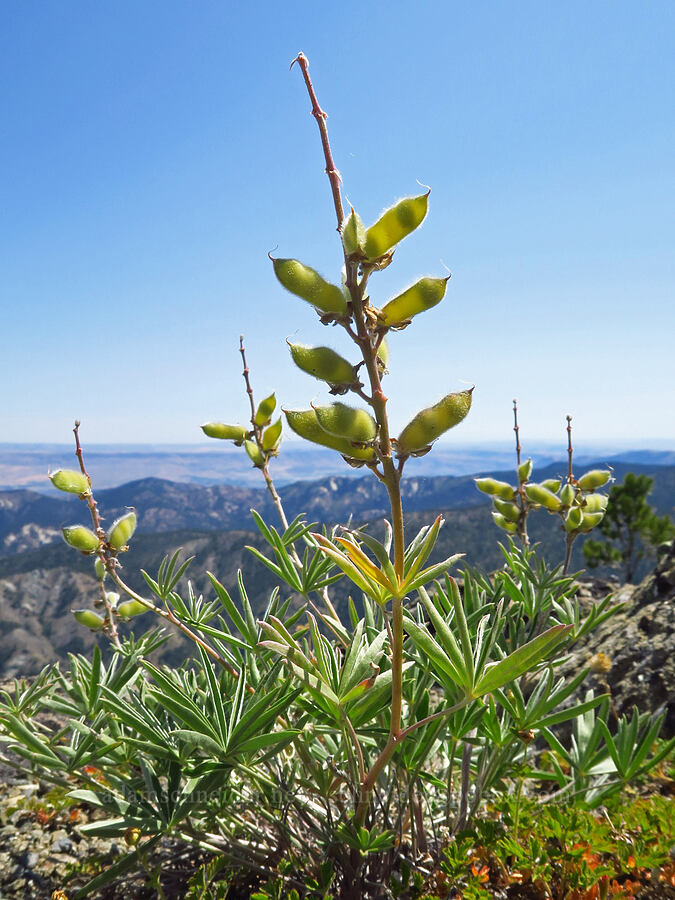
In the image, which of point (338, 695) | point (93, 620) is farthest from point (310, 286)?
point (93, 620)

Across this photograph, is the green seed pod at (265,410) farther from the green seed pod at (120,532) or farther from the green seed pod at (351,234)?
the green seed pod at (351,234)

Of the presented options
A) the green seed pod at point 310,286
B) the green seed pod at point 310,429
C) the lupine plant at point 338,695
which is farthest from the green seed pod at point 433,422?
the green seed pod at point 310,286

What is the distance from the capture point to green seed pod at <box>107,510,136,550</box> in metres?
2.02

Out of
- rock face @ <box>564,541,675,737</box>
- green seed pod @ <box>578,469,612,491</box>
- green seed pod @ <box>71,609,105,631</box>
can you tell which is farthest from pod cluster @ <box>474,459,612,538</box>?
green seed pod @ <box>71,609,105,631</box>

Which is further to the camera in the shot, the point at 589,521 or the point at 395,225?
the point at 589,521

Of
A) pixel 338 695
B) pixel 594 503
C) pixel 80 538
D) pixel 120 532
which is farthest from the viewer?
pixel 594 503

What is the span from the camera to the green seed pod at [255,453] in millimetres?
2254

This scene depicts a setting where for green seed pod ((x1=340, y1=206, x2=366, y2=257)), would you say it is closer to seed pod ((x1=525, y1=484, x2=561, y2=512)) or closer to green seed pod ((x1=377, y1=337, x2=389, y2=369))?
green seed pod ((x1=377, y1=337, x2=389, y2=369))

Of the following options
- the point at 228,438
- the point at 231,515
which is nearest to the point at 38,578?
the point at 228,438

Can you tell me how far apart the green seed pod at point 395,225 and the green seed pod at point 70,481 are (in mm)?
1519

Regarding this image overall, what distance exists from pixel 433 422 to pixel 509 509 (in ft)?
5.33

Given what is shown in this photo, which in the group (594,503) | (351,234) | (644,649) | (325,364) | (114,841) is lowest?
(114,841)

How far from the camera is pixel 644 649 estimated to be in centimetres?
287

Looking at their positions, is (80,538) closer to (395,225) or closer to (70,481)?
(70,481)
